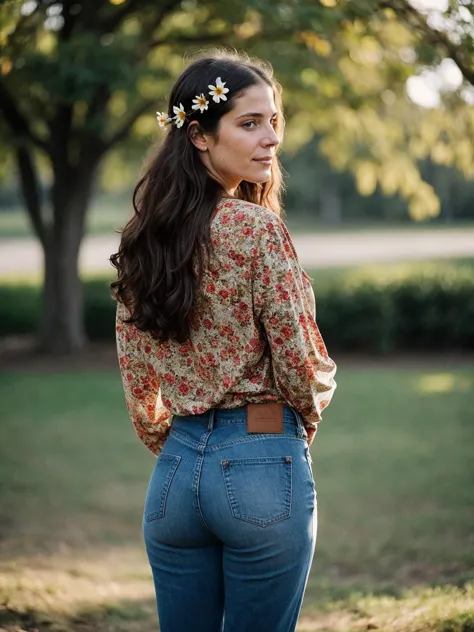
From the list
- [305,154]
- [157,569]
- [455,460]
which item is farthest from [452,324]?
[305,154]

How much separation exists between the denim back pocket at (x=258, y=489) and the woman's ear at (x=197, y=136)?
0.76 m

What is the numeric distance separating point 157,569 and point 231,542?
0.26 m

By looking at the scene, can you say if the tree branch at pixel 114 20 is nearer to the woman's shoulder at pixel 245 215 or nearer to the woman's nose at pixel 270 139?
the woman's nose at pixel 270 139

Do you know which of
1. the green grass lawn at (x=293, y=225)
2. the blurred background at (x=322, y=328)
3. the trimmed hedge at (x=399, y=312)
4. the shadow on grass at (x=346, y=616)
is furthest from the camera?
the green grass lawn at (x=293, y=225)

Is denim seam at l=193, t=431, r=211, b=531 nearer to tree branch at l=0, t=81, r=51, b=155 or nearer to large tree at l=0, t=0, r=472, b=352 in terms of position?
large tree at l=0, t=0, r=472, b=352

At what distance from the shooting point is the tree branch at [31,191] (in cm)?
1245

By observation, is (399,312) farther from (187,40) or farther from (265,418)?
(265,418)

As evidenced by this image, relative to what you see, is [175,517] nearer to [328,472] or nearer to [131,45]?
[328,472]

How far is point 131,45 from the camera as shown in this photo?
34.4ft

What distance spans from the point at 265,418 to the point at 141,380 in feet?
1.38

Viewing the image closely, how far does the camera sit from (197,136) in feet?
6.84

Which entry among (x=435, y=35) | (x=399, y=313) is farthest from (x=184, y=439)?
(x=399, y=313)

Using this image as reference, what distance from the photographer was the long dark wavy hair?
1.93 metres

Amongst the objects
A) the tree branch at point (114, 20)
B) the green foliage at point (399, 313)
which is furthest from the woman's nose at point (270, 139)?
the green foliage at point (399, 313)
